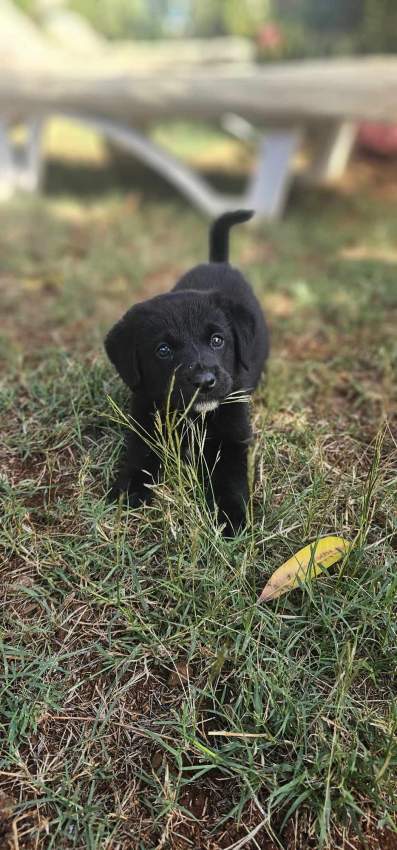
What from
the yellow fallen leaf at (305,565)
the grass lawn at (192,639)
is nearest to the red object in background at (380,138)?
the grass lawn at (192,639)

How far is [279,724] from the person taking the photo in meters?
1.82

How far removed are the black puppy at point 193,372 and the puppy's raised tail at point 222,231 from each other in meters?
0.91

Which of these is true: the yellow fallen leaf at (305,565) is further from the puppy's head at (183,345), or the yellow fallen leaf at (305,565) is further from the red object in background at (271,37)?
the red object in background at (271,37)

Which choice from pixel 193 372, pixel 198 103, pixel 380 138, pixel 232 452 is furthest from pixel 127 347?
pixel 380 138

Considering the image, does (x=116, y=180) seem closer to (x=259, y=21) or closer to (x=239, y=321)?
(x=259, y=21)

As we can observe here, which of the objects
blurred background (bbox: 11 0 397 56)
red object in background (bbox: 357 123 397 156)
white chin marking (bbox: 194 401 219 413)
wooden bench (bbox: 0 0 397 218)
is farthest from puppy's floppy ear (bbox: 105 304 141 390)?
blurred background (bbox: 11 0 397 56)

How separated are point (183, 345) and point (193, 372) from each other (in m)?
0.15

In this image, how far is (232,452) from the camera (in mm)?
2469

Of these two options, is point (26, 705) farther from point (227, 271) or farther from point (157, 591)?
point (227, 271)

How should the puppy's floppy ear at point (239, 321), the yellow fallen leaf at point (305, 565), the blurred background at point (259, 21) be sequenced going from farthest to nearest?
the blurred background at point (259, 21), the puppy's floppy ear at point (239, 321), the yellow fallen leaf at point (305, 565)

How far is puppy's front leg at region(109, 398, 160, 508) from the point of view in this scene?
8.02 ft

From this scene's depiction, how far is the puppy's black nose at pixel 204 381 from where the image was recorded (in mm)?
2133

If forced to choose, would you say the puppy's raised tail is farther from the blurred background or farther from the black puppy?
the blurred background

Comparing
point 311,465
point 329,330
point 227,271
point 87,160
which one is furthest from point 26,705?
point 87,160
